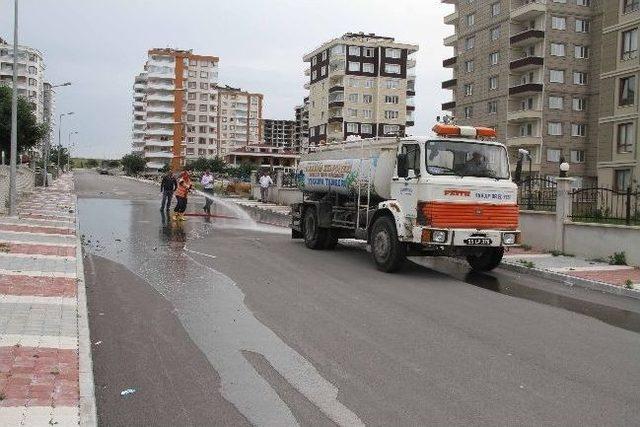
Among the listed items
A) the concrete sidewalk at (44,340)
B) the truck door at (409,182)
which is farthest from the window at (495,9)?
the concrete sidewalk at (44,340)

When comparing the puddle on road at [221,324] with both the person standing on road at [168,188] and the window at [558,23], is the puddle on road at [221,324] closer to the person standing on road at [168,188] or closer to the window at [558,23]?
the person standing on road at [168,188]

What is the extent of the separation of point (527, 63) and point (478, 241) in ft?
170

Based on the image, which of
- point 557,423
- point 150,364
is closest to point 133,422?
point 150,364

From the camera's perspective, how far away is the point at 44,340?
6.59m

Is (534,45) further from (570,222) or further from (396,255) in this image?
(396,255)

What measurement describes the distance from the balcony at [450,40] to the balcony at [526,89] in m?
13.0

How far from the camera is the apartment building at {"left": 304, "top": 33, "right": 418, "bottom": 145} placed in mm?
104500

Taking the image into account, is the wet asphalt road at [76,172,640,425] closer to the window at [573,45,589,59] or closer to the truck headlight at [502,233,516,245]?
the truck headlight at [502,233,516,245]

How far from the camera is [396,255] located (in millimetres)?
12430

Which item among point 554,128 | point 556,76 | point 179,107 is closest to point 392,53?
point 556,76

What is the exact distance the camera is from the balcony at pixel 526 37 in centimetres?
5903

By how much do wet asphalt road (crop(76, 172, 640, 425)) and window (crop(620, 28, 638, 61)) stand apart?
31537mm

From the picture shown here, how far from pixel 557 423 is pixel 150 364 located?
11.6ft

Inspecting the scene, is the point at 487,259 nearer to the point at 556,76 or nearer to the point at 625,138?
the point at 625,138
